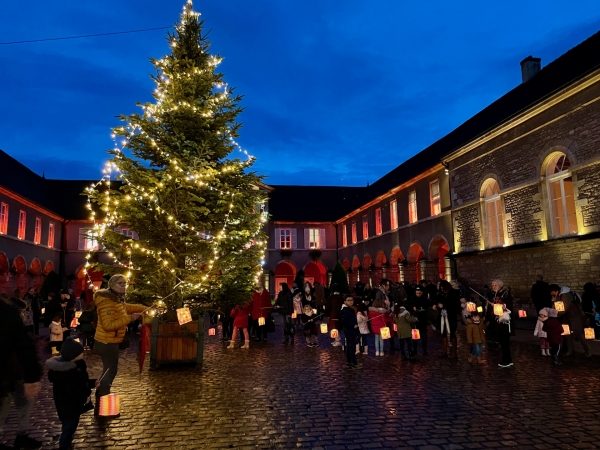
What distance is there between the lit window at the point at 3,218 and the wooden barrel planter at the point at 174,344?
21.5m

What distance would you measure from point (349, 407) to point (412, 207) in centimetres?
2118

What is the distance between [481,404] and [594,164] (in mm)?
10468

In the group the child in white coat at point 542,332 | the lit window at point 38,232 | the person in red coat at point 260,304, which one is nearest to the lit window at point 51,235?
the lit window at point 38,232

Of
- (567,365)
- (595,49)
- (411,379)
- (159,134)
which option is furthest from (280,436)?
(595,49)

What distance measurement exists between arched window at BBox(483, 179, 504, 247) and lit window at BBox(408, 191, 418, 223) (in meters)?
6.90

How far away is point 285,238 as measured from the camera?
40.5 metres

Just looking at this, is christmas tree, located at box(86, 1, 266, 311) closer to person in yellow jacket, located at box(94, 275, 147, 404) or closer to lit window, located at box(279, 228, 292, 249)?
person in yellow jacket, located at box(94, 275, 147, 404)

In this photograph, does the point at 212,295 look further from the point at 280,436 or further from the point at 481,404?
the point at 481,404

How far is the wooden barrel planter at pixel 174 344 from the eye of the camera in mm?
9891

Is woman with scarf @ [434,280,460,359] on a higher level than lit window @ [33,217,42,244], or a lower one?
lower

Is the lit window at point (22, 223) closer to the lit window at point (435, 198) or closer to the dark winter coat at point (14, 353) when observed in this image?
the lit window at point (435, 198)

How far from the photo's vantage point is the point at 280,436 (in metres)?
5.36

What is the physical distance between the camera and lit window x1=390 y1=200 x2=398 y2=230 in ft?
93.6

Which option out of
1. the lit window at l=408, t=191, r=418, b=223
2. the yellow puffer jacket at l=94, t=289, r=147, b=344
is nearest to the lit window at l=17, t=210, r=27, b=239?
the lit window at l=408, t=191, r=418, b=223
